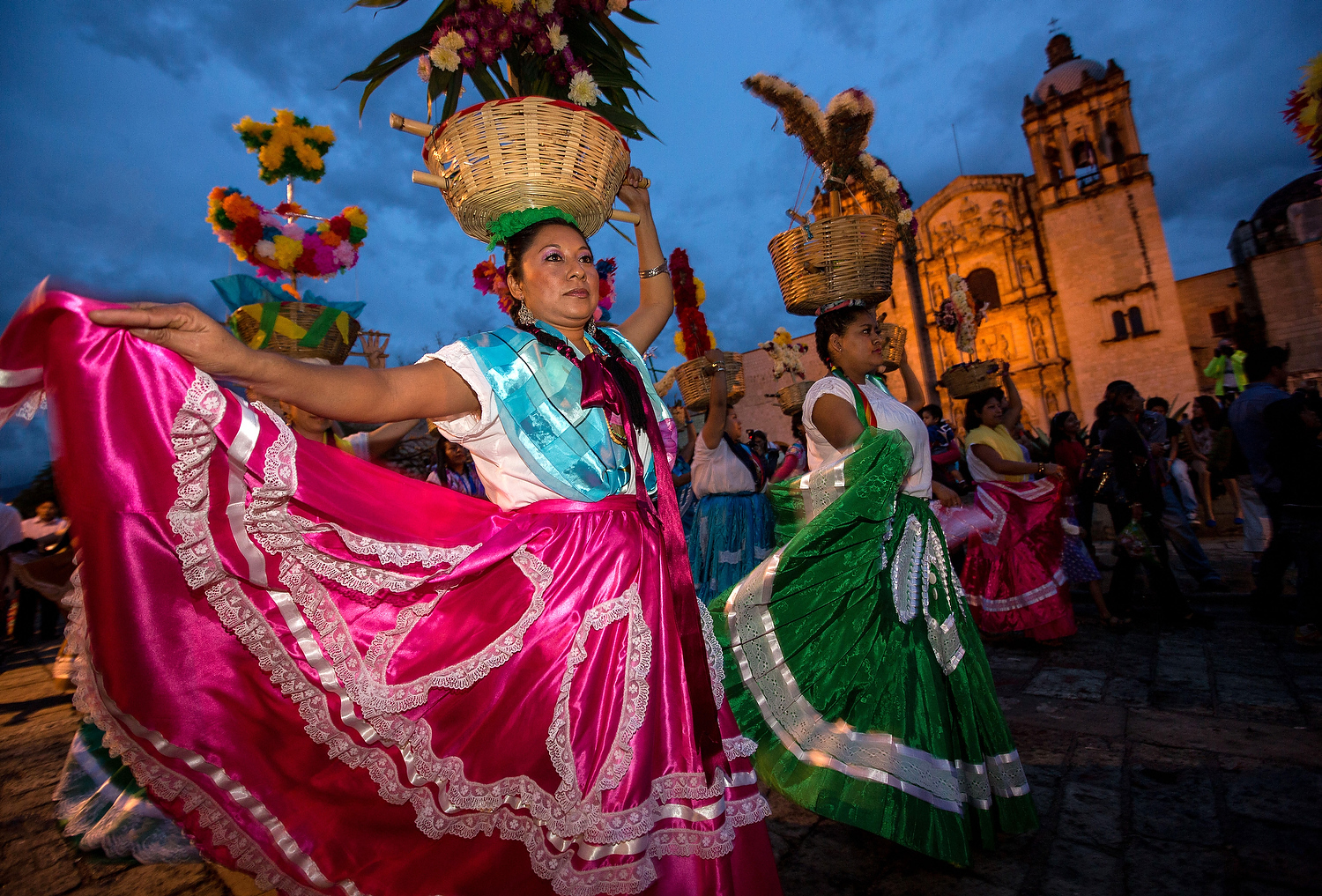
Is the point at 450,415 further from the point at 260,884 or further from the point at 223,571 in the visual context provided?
the point at 260,884

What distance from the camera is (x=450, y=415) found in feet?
5.50

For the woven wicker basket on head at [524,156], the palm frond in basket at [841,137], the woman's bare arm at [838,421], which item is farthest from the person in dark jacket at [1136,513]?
the woven wicker basket on head at [524,156]

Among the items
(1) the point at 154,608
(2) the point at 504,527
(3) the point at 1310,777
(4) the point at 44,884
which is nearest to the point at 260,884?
(1) the point at 154,608

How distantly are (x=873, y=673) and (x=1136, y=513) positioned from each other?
4460 mm

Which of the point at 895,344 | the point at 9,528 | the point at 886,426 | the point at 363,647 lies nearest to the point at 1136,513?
the point at 895,344

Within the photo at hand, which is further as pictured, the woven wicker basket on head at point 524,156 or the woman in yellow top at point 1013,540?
the woman in yellow top at point 1013,540

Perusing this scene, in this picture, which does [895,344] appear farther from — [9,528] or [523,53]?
[9,528]

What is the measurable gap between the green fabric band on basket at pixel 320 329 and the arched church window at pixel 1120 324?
31.7 m

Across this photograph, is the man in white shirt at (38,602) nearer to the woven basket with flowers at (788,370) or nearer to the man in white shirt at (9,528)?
the man in white shirt at (9,528)

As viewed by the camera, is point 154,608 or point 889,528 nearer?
point 154,608

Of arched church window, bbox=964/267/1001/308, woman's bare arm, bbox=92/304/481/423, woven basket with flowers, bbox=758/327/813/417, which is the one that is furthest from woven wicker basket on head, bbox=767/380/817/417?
arched church window, bbox=964/267/1001/308

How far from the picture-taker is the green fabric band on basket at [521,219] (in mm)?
1900

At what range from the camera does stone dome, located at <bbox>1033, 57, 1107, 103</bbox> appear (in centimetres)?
2953

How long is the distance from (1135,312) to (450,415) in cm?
3318
